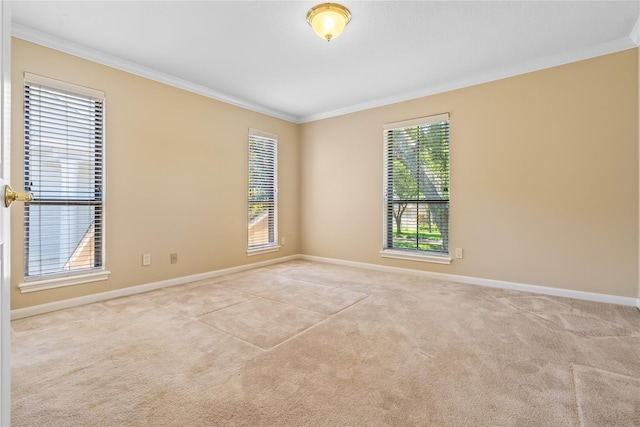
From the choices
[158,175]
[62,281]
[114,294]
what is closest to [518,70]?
[158,175]

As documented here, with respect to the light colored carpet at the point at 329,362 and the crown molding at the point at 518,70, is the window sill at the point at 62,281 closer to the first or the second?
the light colored carpet at the point at 329,362

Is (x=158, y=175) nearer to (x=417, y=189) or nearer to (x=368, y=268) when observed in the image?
(x=368, y=268)

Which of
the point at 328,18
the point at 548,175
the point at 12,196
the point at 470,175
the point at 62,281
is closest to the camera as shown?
the point at 12,196

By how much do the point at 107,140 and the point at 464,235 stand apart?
429cm

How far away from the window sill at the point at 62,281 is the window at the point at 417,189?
3.59 meters

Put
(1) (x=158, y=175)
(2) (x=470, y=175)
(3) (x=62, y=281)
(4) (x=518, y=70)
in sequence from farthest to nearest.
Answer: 1. (2) (x=470, y=175)
2. (1) (x=158, y=175)
3. (4) (x=518, y=70)
4. (3) (x=62, y=281)

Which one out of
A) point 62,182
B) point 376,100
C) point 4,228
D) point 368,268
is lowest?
point 368,268

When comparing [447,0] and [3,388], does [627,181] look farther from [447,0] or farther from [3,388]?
[3,388]

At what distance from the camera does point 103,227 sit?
3246mm

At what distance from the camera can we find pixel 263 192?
5070mm

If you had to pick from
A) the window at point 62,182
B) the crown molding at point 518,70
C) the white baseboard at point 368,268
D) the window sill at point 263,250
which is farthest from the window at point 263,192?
the window at point 62,182

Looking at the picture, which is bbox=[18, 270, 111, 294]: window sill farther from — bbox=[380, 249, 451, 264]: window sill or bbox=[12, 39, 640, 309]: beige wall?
bbox=[380, 249, 451, 264]: window sill

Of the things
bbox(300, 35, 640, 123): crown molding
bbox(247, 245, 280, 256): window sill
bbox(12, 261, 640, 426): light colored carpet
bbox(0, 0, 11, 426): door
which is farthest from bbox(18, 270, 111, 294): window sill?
bbox(300, 35, 640, 123): crown molding

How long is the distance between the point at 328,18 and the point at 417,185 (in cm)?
257
